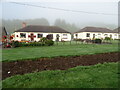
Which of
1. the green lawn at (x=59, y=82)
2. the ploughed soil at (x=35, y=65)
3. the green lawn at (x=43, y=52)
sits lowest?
the green lawn at (x=59, y=82)

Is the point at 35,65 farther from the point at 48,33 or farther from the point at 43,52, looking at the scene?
the point at 48,33

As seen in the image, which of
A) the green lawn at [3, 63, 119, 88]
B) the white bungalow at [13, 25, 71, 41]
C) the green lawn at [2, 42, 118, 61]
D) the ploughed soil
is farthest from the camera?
the white bungalow at [13, 25, 71, 41]

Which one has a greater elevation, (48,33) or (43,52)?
(48,33)

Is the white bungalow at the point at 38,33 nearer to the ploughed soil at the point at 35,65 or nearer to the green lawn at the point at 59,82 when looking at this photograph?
the ploughed soil at the point at 35,65

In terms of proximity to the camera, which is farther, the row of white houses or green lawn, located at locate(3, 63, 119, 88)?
the row of white houses

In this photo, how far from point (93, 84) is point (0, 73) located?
3.60 m

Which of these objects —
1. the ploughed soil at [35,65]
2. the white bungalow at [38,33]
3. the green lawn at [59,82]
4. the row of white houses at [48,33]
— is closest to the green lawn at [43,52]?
the ploughed soil at [35,65]

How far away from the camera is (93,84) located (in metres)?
3.11

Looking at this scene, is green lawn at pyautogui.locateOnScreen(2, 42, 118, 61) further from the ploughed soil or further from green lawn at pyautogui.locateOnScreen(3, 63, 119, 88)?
green lawn at pyautogui.locateOnScreen(3, 63, 119, 88)

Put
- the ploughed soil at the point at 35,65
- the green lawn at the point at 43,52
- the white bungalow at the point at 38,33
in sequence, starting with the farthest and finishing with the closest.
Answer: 1. the white bungalow at the point at 38,33
2. the green lawn at the point at 43,52
3. the ploughed soil at the point at 35,65

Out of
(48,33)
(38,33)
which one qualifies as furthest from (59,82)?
(48,33)

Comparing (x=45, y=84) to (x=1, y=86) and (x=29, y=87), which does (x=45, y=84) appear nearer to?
(x=29, y=87)

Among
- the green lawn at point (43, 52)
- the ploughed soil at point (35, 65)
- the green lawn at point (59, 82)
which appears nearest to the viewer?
the green lawn at point (59, 82)

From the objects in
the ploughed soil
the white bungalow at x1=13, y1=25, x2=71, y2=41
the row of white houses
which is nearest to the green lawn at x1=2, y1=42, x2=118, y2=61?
the ploughed soil
